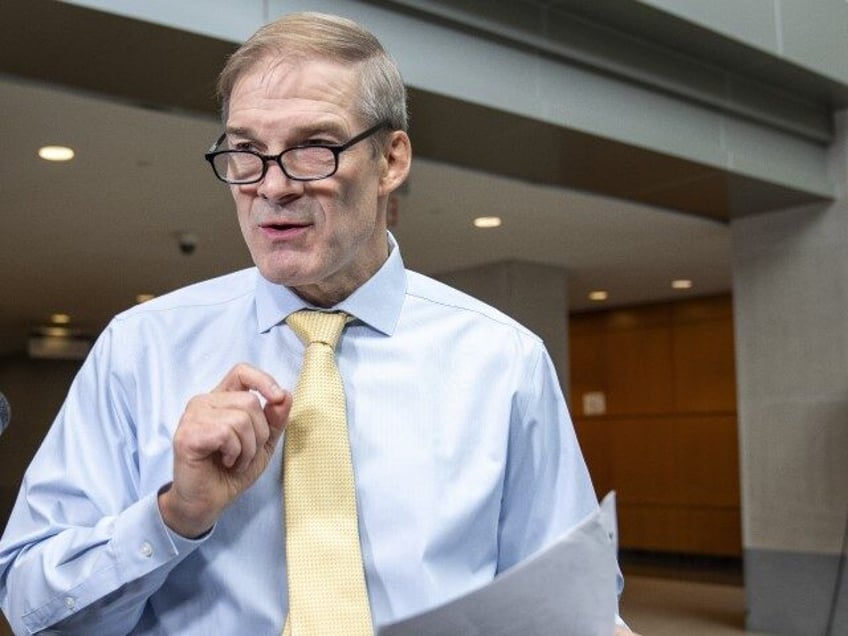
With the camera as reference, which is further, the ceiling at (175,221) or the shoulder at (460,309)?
the ceiling at (175,221)

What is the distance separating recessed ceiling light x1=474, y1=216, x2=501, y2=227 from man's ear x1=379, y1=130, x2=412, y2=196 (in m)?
7.64

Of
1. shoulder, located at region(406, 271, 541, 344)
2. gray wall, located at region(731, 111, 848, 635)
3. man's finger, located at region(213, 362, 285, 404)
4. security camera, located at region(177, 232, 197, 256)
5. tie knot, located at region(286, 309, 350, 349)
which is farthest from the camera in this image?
security camera, located at region(177, 232, 197, 256)

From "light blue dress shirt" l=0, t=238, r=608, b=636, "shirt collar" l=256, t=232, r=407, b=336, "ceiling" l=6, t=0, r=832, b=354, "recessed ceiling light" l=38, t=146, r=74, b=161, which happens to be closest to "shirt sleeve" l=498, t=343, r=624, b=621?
"light blue dress shirt" l=0, t=238, r=608, b=636

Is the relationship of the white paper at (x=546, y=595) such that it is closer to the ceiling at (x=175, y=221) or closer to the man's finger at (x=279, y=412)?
the man's finger at (x=279, y=412)

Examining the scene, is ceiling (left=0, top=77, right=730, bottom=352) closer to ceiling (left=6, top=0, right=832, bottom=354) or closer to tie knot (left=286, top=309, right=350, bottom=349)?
ceiling (left=6, top=0, right=832, bottom=354)

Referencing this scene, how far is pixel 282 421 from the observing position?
1127mm

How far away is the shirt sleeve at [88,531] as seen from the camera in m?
1.13

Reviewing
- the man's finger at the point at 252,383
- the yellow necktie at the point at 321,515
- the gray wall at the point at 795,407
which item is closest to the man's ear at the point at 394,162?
the yellow necktie at the point at 321,515

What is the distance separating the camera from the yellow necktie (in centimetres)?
119

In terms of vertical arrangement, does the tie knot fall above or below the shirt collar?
below

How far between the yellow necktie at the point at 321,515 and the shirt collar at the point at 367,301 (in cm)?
9

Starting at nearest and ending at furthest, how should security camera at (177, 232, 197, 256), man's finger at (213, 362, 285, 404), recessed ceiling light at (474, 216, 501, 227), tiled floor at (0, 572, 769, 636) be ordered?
man's finger at (213, 362, 285, 404) < tiled floor at (0, 572, 769, 636) < recessed ceiling light at (474, 216, 501, 227) < security camera at (177, 232, 197, 256)

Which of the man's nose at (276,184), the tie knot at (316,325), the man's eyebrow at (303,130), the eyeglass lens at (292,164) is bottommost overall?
the tie knot at (316,325)

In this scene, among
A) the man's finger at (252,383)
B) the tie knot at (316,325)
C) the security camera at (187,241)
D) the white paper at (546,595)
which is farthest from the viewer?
the security camera at (187,241)
